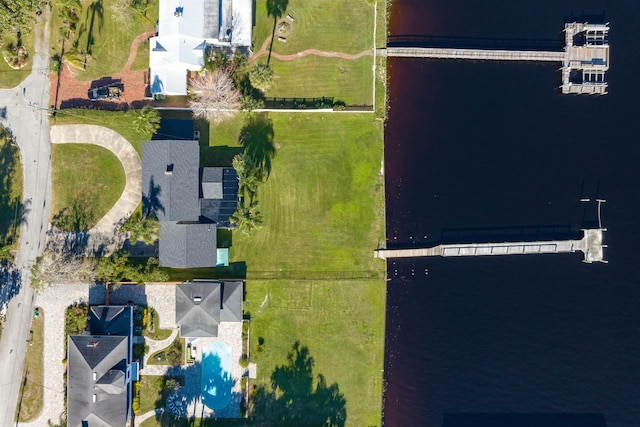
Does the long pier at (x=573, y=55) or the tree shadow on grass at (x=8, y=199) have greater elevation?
the long pier at (x=573, y=55)

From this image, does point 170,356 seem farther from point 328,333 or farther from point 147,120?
point 147,120

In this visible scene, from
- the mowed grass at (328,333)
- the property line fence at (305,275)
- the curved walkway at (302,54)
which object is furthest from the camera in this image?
the curved walkway at (302,54)

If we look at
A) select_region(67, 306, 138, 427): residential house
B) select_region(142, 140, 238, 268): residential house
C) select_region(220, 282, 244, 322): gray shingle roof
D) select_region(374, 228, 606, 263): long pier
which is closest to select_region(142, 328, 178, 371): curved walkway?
select_region(67, 306, 138, 427): residential house

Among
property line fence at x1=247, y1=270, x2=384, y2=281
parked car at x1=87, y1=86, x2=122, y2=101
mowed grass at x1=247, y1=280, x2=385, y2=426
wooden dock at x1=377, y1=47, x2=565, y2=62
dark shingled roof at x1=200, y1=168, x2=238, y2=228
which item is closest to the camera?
dark shingled roof at x1=200, y1=168, x2=238, y2=228

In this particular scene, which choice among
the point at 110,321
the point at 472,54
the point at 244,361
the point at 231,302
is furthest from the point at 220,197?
the point at 472,54

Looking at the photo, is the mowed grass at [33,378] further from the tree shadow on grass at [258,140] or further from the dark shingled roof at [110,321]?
the tree shadow on grass at [258,140]

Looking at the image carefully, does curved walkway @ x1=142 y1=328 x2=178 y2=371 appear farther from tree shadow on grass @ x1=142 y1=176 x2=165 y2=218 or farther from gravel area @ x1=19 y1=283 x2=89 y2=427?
tree shadow on grass @ x1=142 y1=176 x2=165 y2=218

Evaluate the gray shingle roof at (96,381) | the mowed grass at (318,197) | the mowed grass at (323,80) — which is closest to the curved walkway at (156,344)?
the gray shingle roof at (96,381)

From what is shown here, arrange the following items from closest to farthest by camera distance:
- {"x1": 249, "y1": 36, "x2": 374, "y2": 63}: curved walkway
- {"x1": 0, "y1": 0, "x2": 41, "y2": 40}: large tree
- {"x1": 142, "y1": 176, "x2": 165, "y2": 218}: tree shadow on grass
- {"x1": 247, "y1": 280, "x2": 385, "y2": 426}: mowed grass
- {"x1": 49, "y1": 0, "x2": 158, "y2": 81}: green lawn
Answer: {"x1": 142, "y1": 176, "x2": 165, "y2": 218}: tree shadow on grass → {"x1": 0, "y1": 0, "x2": 41, "y2": 40}: large tree → {"x1": 247, "y1": 280, "x2": 385, "y2": 426}: mowed grass → {"x1": 49, "y1": 0, "x2": 158, "y2": 81}: green lawn → {"x1": 249, "y1": 36, "x2": 374, "y2": 63}: curved walkway
